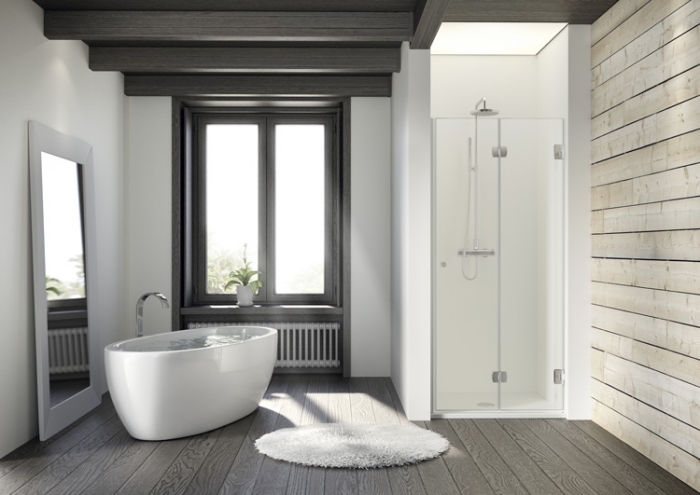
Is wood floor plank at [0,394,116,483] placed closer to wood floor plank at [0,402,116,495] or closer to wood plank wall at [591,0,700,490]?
wood floor plank at [0,402,116,495]

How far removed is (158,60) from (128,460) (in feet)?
9.33

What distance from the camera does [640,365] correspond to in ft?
11.0

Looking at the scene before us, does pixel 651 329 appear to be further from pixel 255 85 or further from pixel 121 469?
pixel 255 85

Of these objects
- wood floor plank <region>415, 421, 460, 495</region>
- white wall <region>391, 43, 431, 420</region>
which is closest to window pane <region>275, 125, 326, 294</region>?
white wall <region>391, 43, 431, 420</region>

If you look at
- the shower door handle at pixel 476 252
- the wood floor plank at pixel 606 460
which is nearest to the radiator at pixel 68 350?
the shower door handle at pixel 476 252

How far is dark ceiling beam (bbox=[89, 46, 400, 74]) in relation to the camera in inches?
177

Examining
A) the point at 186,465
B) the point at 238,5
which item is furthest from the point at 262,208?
the point at 186,465

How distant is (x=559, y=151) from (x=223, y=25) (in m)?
2.34

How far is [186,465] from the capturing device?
10.3 feet

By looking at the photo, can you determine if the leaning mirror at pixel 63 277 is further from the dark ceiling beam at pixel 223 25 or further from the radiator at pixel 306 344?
the radiator at pixel 306 344

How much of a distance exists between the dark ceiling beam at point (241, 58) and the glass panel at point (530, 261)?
1.16 meters

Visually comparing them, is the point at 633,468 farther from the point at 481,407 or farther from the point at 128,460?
the point at 128,460

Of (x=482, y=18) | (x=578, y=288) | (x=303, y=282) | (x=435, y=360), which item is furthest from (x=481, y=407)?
(x=482, y=18)

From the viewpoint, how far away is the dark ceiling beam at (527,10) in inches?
145
